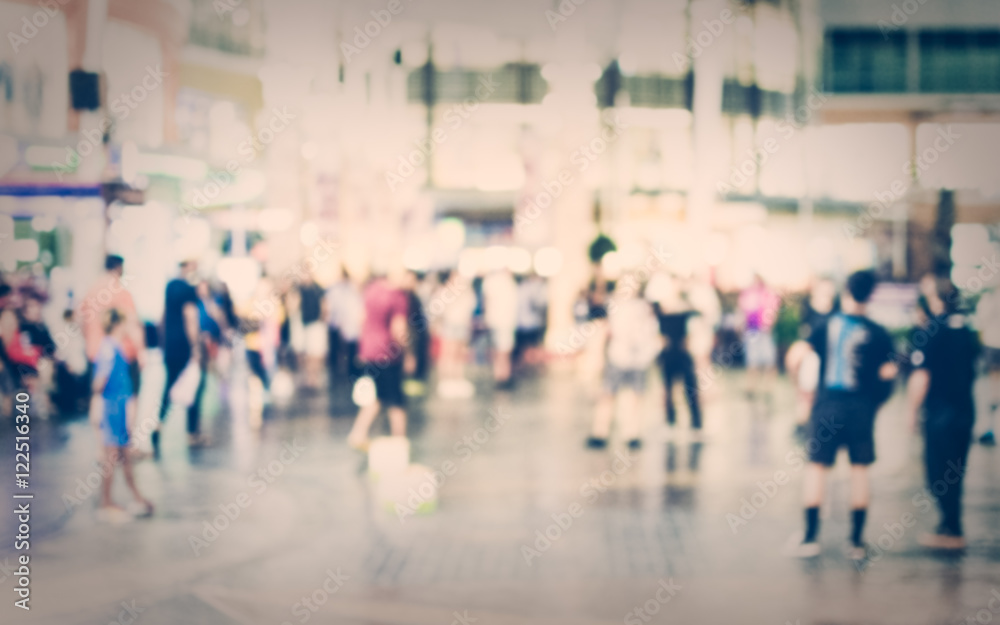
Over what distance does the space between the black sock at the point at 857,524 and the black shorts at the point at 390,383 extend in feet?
14.0

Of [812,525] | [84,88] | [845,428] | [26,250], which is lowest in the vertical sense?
[812,525]

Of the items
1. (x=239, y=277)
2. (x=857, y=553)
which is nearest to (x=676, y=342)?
(x=857, y=553)

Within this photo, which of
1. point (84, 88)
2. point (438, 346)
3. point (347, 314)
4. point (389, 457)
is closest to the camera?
point (389, 457)

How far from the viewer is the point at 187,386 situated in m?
9.11

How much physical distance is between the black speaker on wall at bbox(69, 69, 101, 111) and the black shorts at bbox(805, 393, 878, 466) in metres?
7.92

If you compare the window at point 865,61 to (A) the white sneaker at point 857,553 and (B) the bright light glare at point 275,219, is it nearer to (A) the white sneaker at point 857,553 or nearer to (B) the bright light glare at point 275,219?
(B) the bright light glare at point 275,219

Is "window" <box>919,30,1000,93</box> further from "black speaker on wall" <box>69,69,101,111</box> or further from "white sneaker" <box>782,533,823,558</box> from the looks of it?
"black speaker on wall" <box>69,69,101,111</box>

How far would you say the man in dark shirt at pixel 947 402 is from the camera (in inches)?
237

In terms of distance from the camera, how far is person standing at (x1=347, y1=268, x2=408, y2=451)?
8523mm

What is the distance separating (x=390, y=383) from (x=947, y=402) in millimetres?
4818

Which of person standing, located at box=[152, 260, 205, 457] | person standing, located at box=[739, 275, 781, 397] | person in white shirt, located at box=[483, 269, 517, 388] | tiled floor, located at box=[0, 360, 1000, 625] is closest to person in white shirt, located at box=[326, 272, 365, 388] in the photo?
person in white shirt, located at box=[483, 269, 517, 388]

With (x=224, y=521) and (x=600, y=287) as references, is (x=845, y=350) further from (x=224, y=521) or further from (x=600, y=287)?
(x=600, y=287)

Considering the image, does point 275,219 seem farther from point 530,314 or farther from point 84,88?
point 84,88

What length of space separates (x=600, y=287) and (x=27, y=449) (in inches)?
286
